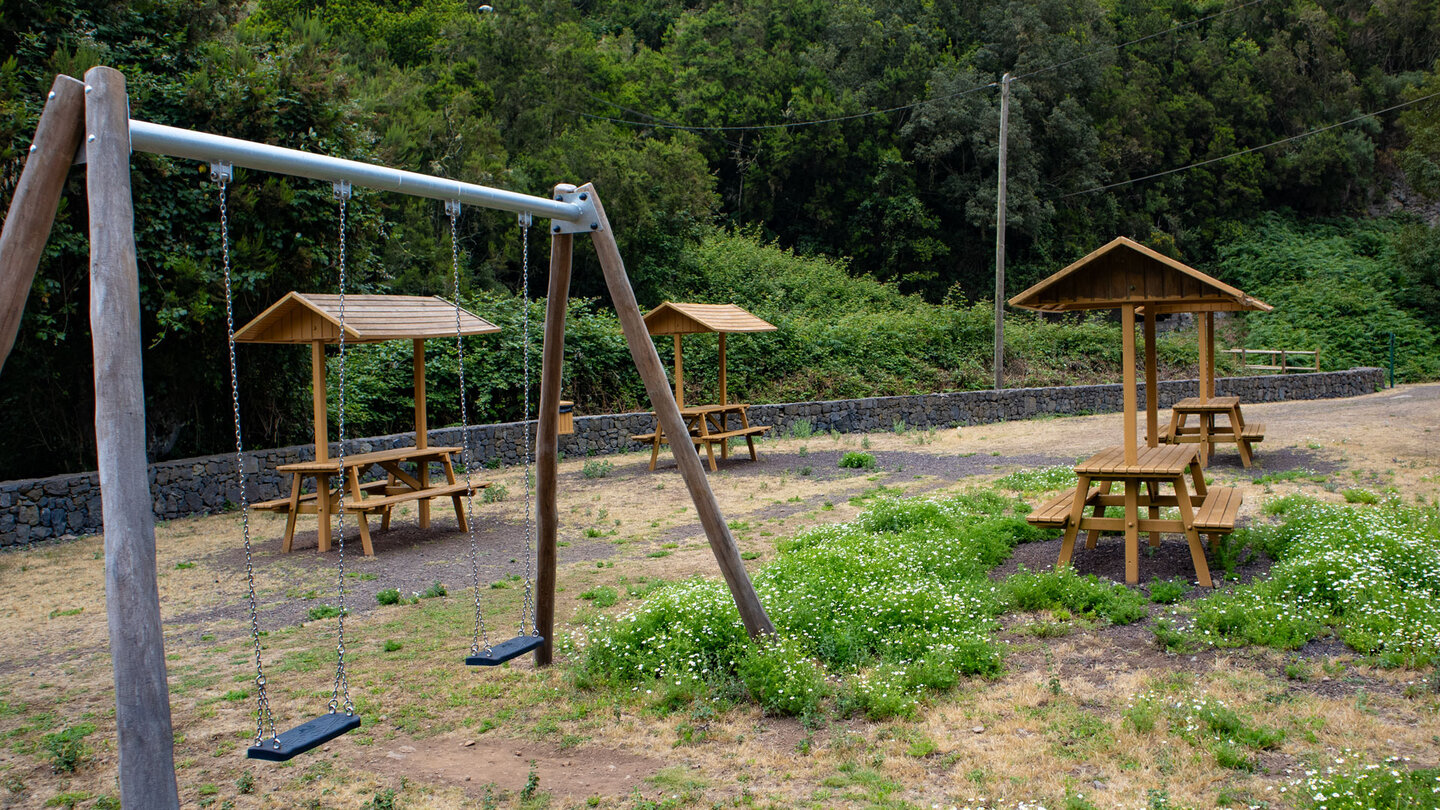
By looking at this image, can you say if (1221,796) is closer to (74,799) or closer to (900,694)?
(900,694)

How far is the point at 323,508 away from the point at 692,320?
6.12 metres

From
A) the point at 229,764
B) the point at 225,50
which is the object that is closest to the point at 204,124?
the point at 225,50

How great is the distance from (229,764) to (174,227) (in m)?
9.53

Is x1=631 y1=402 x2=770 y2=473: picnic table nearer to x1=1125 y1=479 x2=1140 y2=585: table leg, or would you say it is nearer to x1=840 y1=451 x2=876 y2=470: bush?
x1=840 y1=451 x2=876 y2=470: bush

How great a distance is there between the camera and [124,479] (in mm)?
3066

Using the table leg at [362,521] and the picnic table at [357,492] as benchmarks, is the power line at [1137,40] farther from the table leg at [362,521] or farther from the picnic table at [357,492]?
the table leg at [362,521]

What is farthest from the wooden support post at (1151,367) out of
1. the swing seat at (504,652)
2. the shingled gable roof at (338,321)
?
the shingled gable roof at (338,321)

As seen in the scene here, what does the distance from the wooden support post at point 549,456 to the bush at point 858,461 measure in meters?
8.59

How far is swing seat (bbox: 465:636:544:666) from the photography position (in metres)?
4.34

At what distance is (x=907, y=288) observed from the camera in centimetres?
3531

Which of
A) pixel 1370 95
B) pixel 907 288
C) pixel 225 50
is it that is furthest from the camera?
pixel 1370 95

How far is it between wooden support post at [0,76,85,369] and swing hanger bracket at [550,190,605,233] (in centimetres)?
242

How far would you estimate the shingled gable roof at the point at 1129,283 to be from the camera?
21.7ft

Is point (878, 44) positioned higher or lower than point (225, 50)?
higher
